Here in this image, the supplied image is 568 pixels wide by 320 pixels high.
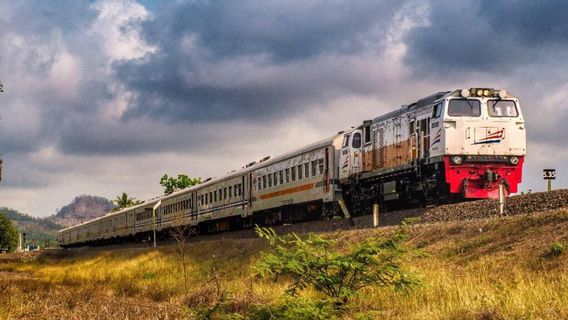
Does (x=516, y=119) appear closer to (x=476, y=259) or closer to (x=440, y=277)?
(x=476, y=259)

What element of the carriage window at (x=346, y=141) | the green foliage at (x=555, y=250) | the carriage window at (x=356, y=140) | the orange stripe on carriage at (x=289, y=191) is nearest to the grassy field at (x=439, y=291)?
the green foliage at (x=555, y=250)

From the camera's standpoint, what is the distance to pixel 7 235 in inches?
6949

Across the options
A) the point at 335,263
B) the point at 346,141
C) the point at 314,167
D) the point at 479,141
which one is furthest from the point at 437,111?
the point at 335,263

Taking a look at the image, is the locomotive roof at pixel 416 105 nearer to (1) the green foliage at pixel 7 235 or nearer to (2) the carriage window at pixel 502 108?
(2) the carriage window at pixel 502 108

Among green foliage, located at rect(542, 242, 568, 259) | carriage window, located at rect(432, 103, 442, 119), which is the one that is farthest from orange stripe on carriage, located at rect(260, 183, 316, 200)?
green foliage, located at rect(542, 242, 568, 259)

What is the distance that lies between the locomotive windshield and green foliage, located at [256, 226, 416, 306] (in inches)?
609

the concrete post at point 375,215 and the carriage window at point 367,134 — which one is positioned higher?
the carriage window at point 367,134

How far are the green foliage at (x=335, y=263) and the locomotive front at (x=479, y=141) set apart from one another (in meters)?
14.8

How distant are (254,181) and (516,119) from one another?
1905cm

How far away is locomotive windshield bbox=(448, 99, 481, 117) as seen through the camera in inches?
1056

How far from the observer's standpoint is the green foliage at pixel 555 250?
16.6 meters

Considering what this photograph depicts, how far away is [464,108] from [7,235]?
543 feet

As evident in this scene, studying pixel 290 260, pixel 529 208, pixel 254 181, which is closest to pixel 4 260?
pixel 254 181

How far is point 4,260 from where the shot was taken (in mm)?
62062
